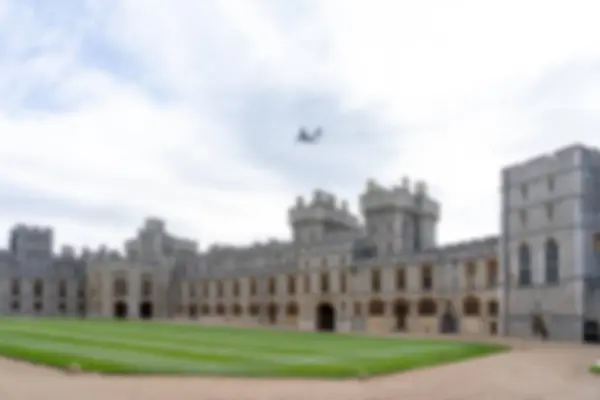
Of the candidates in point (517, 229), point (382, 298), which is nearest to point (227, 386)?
point (517, 229)

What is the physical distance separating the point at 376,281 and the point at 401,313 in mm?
4243

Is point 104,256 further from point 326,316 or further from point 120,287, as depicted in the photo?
point 326,316

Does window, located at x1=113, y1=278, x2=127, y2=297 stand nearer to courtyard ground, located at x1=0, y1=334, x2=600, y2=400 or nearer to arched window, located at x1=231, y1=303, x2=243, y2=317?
arched window, located at x1=231, y1=303, x2=243, y2=317

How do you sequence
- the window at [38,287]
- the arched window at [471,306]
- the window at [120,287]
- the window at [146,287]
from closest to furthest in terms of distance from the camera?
the arched window at [471,306] → the window at [120,287] → the window at [146,287] → the window at [38,287]

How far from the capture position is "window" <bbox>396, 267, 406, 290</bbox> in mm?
62375

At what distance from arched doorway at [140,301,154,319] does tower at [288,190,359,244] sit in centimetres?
2511

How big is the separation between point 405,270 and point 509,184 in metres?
16.3

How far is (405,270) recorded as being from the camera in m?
62.2

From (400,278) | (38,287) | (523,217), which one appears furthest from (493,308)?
(38,287)

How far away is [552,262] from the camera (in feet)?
146

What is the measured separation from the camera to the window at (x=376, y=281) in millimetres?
64750

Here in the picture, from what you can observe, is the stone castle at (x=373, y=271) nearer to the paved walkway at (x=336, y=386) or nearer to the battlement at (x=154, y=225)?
the battlement at (x=154, y=225)

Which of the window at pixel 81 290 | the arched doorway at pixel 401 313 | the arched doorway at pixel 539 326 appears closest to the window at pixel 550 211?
the arched doorway at pixel 539 326

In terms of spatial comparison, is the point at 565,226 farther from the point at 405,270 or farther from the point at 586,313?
the point at 405,270
